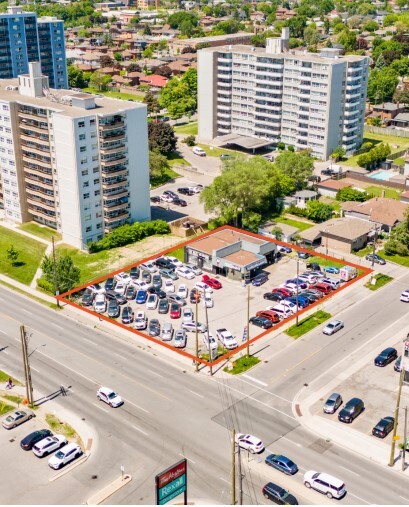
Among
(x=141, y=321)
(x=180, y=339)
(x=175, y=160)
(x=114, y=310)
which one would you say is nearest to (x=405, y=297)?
(x=180, y=339)

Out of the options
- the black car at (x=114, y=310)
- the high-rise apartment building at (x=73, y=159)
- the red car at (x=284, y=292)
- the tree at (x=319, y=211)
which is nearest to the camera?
the black car at (x=114, y=310)

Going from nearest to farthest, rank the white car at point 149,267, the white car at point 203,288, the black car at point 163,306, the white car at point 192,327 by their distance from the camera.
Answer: the white car at point 192,327 < the black car at point 163,306 < the white car at point 203,288 < the white car at point 149,267

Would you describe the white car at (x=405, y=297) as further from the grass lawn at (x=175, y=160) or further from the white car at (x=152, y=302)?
the grass lawn at (x=175, y=160)

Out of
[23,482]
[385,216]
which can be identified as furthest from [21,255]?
[385,216]

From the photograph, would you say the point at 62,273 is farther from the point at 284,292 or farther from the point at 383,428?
the point at 383,428

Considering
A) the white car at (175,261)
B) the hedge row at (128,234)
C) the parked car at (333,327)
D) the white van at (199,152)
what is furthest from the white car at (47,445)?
the white van at (199,152)

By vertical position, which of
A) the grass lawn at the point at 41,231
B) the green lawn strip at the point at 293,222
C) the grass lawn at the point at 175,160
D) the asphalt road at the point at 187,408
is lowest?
the asphalt road at the point at 187,408

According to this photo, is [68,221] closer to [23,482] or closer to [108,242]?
[108,242]
